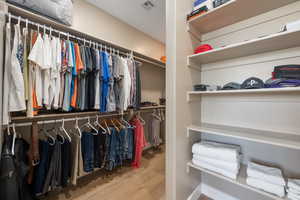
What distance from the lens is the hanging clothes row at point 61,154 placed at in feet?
3.35

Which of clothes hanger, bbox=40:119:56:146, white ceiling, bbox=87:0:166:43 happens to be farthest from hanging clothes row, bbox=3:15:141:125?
white ceiling, bbox=87:0:166:43

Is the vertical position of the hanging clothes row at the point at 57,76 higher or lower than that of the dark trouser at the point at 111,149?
higher

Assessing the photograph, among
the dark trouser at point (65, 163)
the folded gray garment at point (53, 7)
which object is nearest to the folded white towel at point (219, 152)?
the dark trouser at point (65, 163)

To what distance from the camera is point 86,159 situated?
155 cm

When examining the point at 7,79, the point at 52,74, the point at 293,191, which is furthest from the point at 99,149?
the point at 293,191

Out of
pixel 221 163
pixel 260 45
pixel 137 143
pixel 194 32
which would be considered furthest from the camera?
pixel 137 143

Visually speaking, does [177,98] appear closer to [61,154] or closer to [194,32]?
[194,32]

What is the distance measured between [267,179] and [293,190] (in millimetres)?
126

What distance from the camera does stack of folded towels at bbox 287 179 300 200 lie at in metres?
0.78

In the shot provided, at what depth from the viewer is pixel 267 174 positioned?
88 cm

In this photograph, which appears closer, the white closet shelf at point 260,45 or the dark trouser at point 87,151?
the white closet shelf at point 260,45

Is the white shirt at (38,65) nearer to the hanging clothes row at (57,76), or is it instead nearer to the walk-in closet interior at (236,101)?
the hanging clothes row at (57,76)

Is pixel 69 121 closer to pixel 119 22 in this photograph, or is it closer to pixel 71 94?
pixel 71 94

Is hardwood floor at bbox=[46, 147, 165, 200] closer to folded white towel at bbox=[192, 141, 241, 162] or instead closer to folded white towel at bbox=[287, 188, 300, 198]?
folded white towel at bbox=[192, 141, 241, 162]
